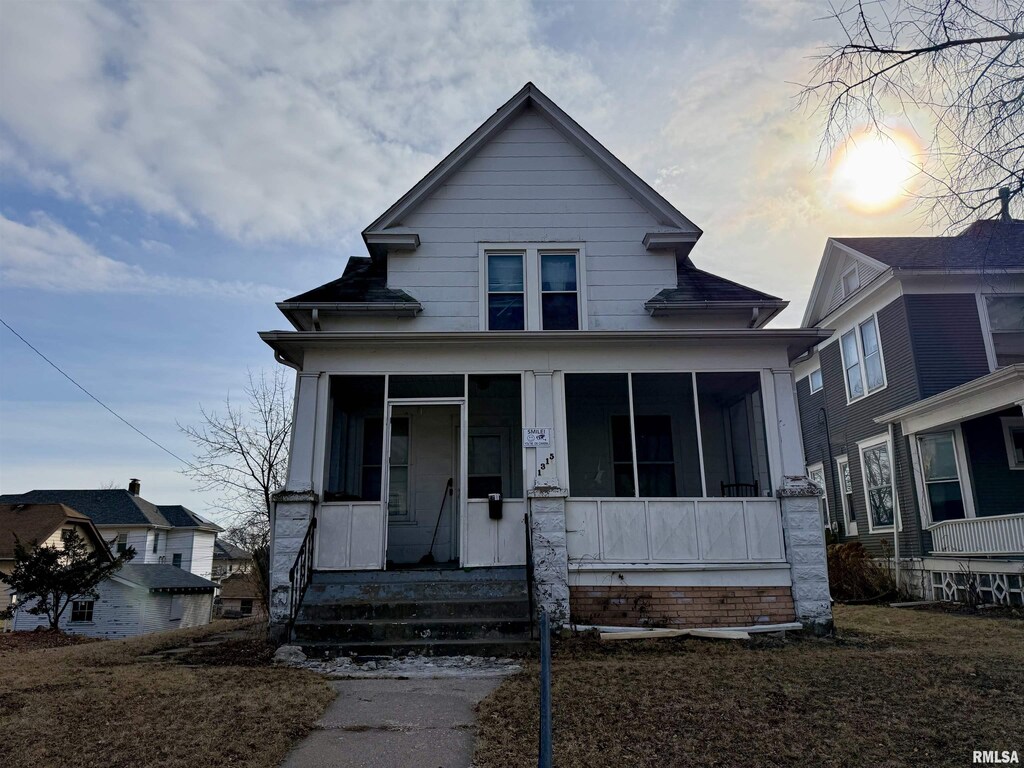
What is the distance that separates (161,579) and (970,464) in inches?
1162

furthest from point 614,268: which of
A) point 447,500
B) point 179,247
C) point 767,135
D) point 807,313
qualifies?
point 807,313

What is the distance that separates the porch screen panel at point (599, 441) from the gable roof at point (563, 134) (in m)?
2.83

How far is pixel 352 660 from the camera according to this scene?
6.81 meters

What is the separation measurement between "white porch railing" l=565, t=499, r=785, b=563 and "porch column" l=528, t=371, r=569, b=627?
0.62 feet

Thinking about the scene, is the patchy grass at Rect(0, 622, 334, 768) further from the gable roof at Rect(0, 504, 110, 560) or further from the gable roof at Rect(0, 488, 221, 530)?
the gable roof at Rect(0, 488, 221, 530)

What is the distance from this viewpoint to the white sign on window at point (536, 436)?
847 cm

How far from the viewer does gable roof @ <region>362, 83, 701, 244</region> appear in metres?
10.3

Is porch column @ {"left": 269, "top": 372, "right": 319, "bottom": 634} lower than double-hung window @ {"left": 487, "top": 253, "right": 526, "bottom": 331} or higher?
lower

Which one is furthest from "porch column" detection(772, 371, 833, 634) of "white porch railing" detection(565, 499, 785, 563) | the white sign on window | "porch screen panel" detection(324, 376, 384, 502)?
"porch screen panel" detection(324, 376, 384, 502)

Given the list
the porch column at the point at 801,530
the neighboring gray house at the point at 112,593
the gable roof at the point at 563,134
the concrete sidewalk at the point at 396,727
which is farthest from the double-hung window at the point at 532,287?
the neighboring gray house at the point at 112,593

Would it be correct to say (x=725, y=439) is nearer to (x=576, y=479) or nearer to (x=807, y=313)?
(x=576, y=479)

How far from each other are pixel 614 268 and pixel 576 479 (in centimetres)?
337

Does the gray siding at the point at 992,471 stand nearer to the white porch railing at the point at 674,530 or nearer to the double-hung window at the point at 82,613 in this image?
the white porch railing at the point at 674,530

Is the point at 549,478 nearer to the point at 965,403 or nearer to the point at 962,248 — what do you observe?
the point at 962,248
